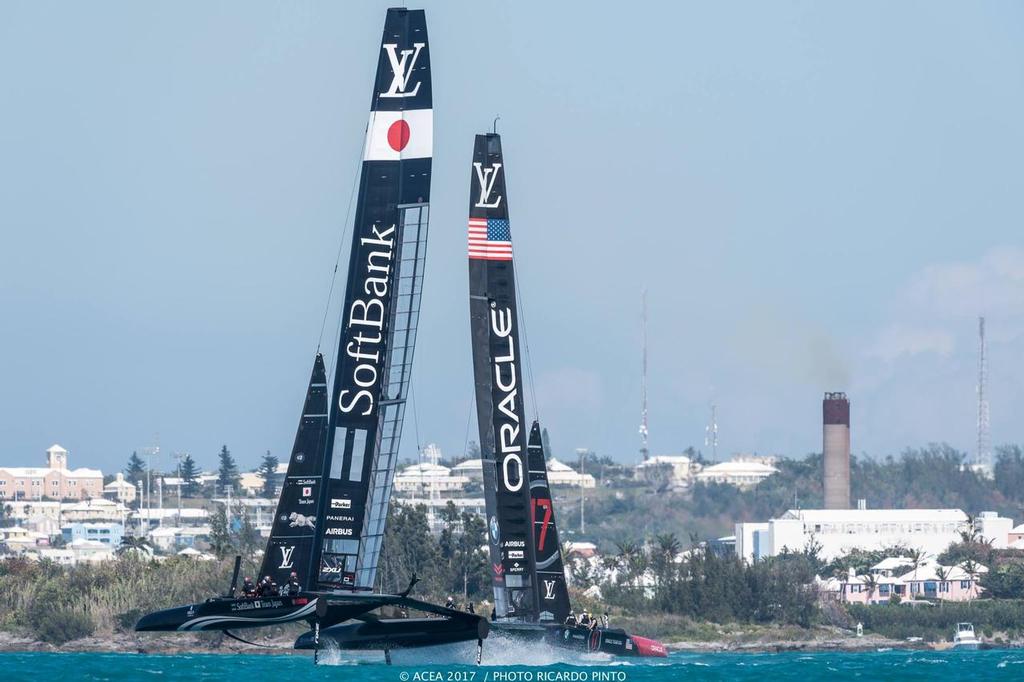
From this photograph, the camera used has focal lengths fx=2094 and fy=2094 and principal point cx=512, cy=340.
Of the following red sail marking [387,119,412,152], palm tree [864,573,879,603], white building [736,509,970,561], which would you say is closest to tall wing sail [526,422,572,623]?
red sail marking [387,119,412,152]

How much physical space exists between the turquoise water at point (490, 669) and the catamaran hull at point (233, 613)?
15.7 ft

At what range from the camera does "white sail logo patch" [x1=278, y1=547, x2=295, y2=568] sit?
132 feet

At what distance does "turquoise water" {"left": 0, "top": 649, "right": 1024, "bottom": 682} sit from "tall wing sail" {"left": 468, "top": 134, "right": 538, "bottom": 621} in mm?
2949

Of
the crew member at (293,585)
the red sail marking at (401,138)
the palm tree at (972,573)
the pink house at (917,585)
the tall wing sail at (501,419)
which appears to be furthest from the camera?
the pink house at (917,585)

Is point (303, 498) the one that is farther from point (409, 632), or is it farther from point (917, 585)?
point (917, 585)

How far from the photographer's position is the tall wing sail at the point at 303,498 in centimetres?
4012

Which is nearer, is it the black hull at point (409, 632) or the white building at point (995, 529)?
the black hull at point (409, 632)

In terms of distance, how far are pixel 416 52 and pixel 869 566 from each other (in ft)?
303

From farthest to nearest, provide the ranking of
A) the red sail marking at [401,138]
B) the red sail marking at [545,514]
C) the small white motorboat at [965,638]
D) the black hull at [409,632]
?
the small white motorboat at [965,638] < the red sail marking at [545,514] < the red sail marking at [401,138] < the black hull at [409,632]

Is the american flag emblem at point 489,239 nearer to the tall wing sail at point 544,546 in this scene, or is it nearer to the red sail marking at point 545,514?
the tall wing sail at point 544,546

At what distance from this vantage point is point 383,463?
4084 cm

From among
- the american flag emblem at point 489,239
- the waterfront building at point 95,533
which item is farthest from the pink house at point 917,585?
the waterfront building at point 95,533

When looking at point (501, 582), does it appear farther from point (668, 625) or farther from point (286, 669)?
point (668, 625)

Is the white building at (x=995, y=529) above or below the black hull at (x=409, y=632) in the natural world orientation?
above
